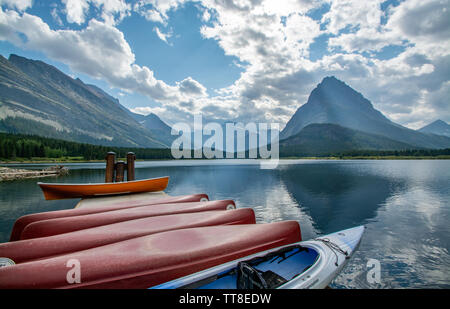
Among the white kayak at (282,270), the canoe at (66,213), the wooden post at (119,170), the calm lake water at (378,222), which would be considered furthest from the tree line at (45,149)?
the white kayak at (282,270)

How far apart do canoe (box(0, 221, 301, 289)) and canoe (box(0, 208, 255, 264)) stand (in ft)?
3.37

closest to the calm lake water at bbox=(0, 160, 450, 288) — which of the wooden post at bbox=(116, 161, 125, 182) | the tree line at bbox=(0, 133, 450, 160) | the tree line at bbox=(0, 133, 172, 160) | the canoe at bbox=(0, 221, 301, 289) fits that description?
the canoe at bbox=(0, 221, 301, 289)

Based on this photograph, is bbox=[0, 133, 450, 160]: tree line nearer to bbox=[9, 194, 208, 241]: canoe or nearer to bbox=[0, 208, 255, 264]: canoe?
bbox=[9, 194, 208, 241]: canoe

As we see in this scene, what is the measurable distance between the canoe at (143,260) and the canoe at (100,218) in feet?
11.0

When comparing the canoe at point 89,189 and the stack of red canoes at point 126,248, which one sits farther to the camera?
the canoe at point 89,189

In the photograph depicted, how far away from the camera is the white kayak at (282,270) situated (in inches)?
170

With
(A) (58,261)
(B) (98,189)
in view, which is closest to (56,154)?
(B) (98,189)

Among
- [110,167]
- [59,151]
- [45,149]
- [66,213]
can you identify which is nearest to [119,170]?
[110,167]

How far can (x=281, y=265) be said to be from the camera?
560 cm

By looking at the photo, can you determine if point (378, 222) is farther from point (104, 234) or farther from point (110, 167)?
point (110, 167)

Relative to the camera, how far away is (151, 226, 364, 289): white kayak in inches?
170

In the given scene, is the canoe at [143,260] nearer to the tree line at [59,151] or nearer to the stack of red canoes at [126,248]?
the stack of red canoes at [126,248]
